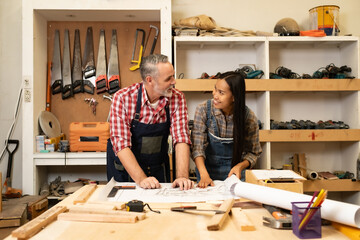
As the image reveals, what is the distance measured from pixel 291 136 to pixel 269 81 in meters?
0.62

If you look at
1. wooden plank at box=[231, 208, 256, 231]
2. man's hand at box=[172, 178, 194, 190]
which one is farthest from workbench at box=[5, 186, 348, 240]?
man's hand at box=[172, 178, 194, 190]

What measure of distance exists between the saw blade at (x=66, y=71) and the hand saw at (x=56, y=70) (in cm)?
6

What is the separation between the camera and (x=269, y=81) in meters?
3.50

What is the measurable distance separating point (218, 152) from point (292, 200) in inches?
45.0

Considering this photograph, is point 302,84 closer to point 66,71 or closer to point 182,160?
point 182,160

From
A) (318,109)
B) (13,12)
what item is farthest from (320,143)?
(13,12)

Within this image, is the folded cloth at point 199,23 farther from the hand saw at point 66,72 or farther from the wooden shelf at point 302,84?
the hand saw at point 66,72

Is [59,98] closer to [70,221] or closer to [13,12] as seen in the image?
[13,12]

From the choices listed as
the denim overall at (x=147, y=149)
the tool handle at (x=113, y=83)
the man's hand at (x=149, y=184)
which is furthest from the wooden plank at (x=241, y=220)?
the tool handle at (x=113, y=83)

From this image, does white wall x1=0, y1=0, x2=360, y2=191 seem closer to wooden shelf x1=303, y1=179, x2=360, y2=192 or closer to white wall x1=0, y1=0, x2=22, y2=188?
white wall x1=0, y1=0, x2=22, y2=188

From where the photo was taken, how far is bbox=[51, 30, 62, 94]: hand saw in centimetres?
389

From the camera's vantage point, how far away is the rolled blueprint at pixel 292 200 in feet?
3.24

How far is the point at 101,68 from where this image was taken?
3.90 meters

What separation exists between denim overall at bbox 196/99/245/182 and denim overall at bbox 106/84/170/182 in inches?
10.8
